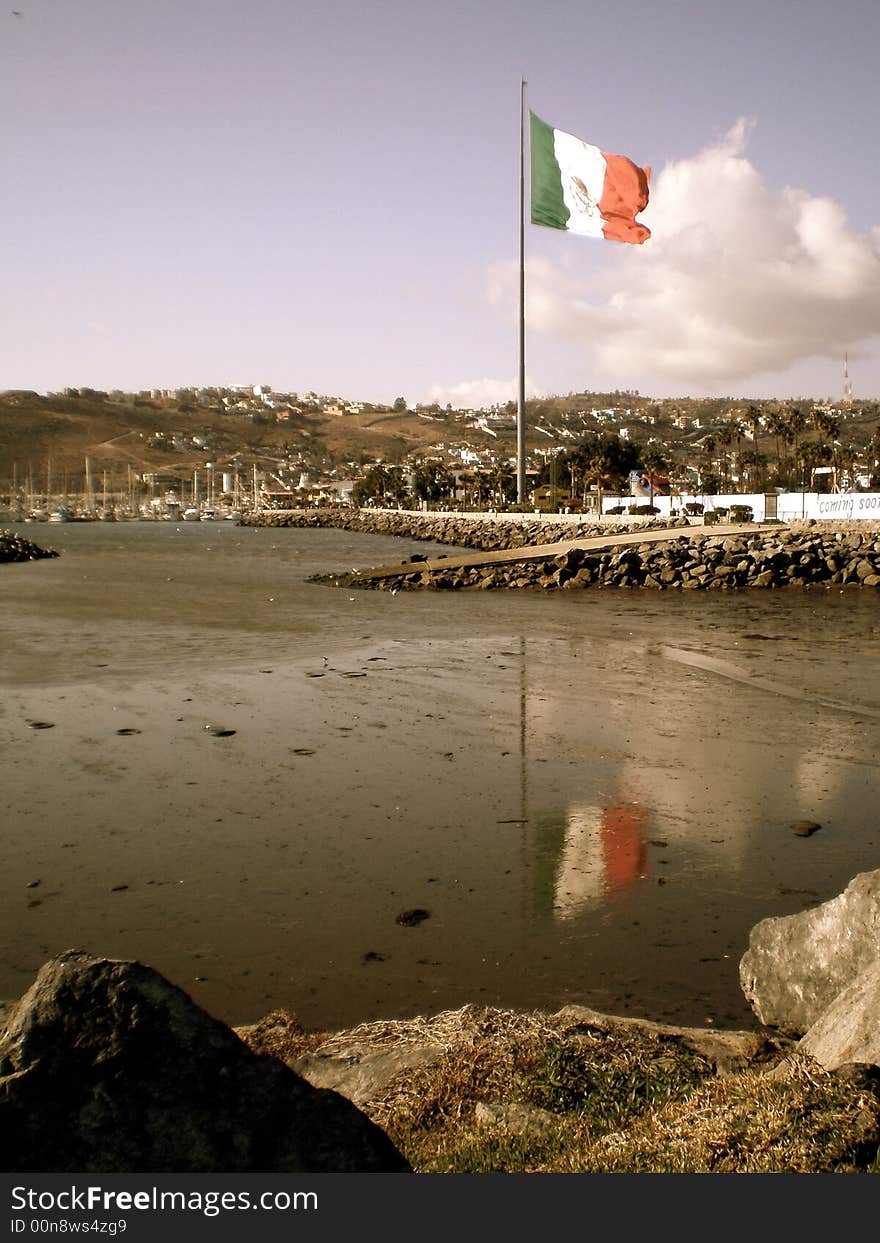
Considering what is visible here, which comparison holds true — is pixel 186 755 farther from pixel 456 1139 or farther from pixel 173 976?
pixel 456 1139

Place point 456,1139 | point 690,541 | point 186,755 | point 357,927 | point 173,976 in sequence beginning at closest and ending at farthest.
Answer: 1. point 456,1139
2. point 173,976
3. point 357,927
4. point 186,755
5. point 690,541

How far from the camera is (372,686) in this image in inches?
503

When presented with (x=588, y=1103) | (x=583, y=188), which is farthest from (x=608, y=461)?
(x=588, y=1103)

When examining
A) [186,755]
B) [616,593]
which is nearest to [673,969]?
[186,755]

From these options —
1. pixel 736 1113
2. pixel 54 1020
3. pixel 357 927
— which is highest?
pixel 54 1020

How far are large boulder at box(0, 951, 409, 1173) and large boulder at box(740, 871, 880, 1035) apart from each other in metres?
2.16

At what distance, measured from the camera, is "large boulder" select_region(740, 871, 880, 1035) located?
12.7ft

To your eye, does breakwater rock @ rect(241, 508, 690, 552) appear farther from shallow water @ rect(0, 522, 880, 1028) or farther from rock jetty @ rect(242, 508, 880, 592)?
shallow water @ rect(0, 522, 880, 1028)

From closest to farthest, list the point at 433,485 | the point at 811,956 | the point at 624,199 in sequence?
the point at 811,956
the point at 624,199
the point at 433,485

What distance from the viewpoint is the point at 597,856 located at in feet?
21.3

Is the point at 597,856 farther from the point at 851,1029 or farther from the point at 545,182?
the point at 545,182

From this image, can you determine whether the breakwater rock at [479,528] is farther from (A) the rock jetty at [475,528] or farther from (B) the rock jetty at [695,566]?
(B) the rock jetty at [695,566]

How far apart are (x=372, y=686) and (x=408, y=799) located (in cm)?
512

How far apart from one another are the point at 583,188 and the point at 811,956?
38742 mm
